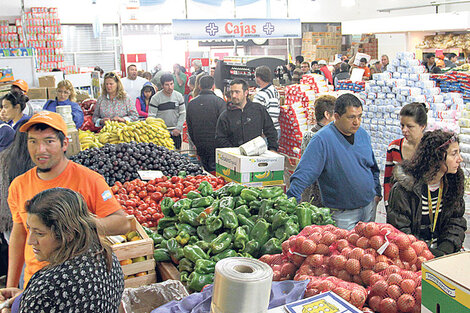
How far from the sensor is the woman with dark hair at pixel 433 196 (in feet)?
10.6

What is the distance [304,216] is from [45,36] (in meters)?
14.7

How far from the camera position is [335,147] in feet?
12.7

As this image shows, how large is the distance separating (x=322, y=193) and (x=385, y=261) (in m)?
1.80

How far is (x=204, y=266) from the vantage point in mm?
2957

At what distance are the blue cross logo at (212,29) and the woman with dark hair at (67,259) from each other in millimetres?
9121

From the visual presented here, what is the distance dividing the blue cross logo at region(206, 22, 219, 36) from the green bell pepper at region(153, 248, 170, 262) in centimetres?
803

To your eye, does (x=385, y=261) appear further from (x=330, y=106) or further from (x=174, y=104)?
(x=174, y=104)

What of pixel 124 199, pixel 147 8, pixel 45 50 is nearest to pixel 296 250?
pixel 124 199

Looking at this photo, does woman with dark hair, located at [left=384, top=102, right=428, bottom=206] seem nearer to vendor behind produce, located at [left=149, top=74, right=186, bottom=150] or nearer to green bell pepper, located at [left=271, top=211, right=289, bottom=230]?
green bell pepper, located at [left=271, top=211, right=289, bottom=230]

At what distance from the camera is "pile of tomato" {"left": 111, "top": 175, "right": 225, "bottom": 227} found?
4.12 m

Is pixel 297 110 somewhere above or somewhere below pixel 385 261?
above

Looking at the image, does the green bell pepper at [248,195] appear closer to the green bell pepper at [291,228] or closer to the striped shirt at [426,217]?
the green bell pepper at [291,228]

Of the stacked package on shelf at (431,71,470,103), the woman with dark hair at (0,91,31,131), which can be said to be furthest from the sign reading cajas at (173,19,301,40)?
the woman with dark hair at (0,91,31,131)

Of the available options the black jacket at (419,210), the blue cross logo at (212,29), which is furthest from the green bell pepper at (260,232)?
the blue cross logo at (212,29)
